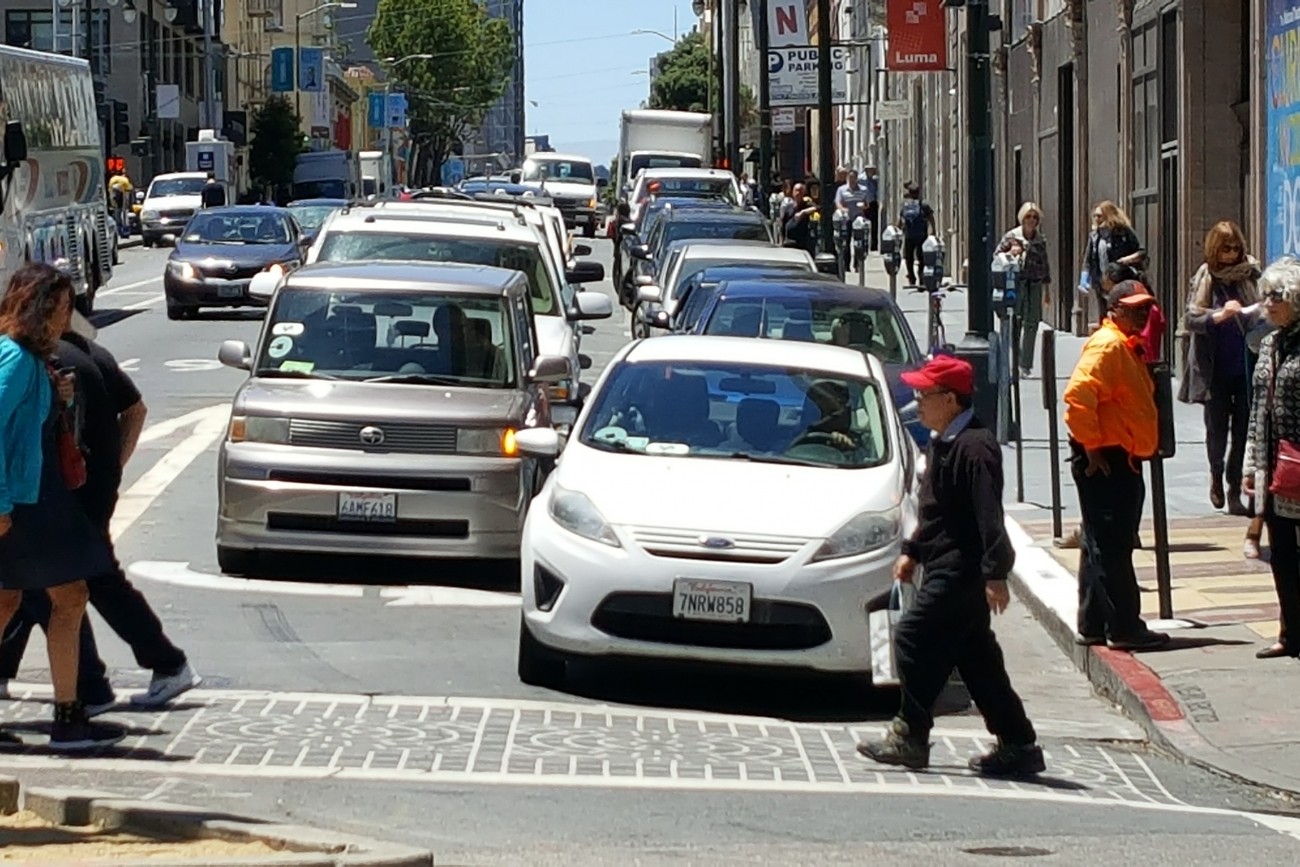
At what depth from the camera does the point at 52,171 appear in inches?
1340

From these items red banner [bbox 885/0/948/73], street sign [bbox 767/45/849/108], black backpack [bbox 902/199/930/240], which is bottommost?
black backpack [bbox 902/199/930/240]

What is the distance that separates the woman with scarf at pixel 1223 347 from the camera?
15.2 m

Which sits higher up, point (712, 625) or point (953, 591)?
point (953, 591)

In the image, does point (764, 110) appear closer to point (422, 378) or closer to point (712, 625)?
point (422, 378)

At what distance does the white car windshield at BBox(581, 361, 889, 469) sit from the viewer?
11391mm

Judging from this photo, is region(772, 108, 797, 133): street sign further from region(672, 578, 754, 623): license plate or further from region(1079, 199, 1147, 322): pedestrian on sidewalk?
region(672, 578, 754, 623): license plate

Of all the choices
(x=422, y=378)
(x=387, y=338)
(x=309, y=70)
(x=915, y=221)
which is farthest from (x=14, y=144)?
(x=309, y=70)

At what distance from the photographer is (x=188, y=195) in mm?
69062

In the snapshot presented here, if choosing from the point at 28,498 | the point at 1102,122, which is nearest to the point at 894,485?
the point at 28,498

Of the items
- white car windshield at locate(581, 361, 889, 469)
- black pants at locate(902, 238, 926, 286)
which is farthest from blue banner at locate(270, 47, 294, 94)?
white car windshield at locate(581, 361, 889, 469)

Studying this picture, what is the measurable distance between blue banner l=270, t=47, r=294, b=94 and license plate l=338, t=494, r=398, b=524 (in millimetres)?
103933

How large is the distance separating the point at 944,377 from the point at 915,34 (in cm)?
2328

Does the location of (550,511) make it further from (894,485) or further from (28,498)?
(28,498)

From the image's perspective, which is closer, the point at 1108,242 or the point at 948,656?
the point at 948,656
